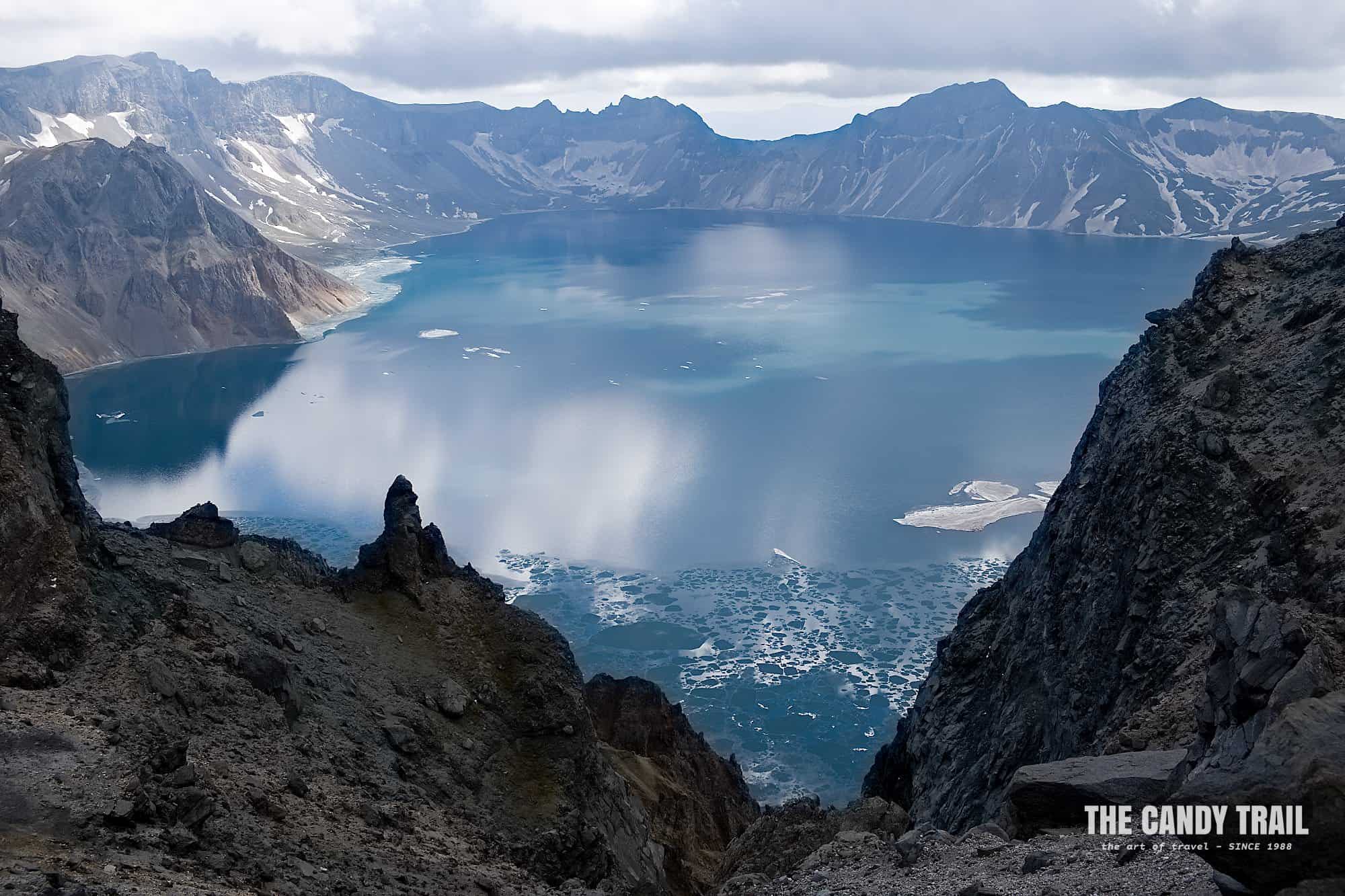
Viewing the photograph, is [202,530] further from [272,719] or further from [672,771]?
[672,771]

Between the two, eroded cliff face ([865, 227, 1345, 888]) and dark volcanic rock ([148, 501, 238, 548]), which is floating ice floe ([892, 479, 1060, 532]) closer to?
eroded cliff face ([865, 227, 1345, 888])

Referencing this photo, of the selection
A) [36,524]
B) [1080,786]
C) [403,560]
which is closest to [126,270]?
[403,560]

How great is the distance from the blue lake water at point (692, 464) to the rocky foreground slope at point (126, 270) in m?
10.2

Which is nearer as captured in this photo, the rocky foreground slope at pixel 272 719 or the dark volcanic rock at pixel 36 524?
the rocky foreground slope at pixel 272 719

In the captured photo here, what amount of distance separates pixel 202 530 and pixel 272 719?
1054 centimetres

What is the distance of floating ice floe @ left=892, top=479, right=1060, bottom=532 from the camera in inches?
3162

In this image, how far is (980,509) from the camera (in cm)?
8269

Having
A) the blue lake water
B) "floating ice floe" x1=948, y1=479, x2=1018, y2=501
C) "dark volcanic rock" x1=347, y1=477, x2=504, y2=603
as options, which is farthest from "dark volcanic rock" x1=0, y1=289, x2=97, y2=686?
"floating ice floe" x1=948, y1=479, x2=1018, y2=501

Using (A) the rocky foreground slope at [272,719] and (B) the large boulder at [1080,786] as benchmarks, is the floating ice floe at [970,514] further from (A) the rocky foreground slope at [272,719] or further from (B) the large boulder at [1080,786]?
(B) the large boulder at [1080,786]

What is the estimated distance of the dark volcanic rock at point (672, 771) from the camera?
3647cm

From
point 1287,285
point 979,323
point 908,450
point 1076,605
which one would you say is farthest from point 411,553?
point 979,323

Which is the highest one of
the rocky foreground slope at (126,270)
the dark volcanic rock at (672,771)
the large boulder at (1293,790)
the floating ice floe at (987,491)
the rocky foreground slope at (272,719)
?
the rocky foreground slope at (126,270)

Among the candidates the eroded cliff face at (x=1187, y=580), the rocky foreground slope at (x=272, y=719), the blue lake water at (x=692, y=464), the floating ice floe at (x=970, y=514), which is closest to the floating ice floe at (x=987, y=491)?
the floating ice floe at (x=970, y=514)

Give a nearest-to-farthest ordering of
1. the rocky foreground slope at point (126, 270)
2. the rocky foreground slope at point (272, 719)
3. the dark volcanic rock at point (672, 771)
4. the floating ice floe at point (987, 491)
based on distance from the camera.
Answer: the rocky foreground slope at point (272, 719), the dark volcanic rock at point (672, 771), the floating ice floe at point (987, 491), the rocky foreground slope at point (126, 270)
